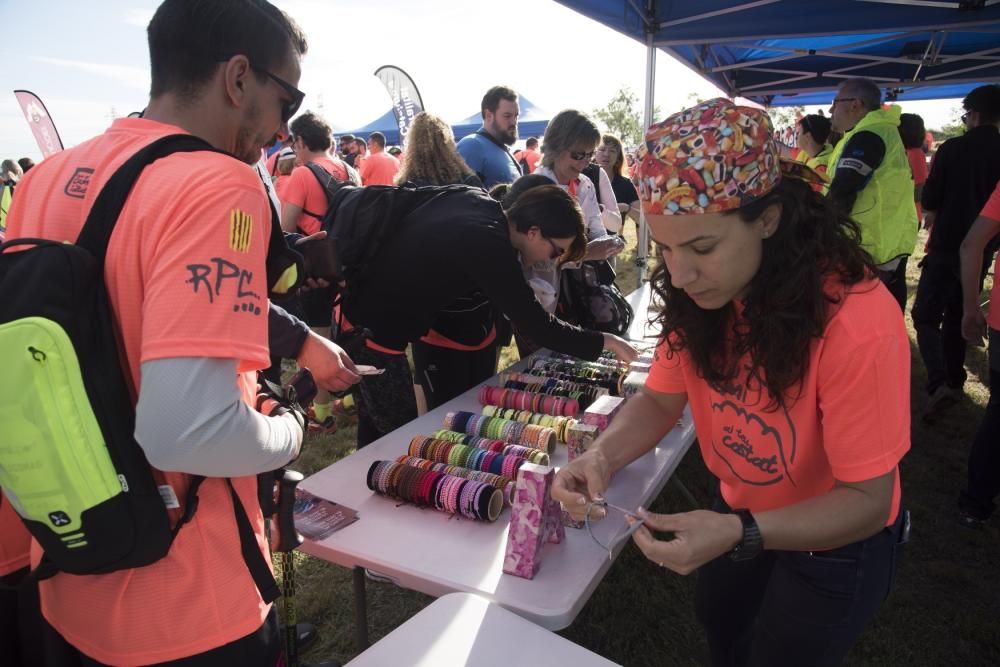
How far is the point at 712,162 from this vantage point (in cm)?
103

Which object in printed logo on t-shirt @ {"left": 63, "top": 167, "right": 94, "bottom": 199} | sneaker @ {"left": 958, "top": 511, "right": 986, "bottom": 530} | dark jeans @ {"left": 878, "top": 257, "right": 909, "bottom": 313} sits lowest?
sneaker @ {"left": 958, "top": 511, "right": 986, "bottom": 530}

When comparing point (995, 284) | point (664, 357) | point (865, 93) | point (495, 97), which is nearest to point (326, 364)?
point (664, 357)

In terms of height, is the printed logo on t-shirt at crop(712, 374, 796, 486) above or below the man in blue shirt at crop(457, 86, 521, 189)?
below

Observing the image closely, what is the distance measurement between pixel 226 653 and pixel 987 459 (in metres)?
3.21

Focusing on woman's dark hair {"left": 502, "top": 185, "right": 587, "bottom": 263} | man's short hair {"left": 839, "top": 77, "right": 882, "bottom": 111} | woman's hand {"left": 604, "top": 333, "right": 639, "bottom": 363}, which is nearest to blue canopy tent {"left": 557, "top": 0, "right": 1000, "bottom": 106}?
man's short hair {"left": 839, "top": 77, "right": 882, "bottom": 111}

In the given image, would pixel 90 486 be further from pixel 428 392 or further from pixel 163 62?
pixel 428 392

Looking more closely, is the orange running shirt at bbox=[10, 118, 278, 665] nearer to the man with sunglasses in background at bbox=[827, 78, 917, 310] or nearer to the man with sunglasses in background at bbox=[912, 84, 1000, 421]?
the man with sunglasses in background at bbox=[827, 78, 917, 310]

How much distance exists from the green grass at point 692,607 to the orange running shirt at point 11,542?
1352mm

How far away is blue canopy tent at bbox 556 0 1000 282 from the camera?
4.59 metres

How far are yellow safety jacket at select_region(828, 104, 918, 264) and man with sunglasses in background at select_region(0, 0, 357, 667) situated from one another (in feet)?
12.2

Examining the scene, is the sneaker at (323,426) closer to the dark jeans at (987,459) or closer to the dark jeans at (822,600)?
the dark jeans at (822,600)

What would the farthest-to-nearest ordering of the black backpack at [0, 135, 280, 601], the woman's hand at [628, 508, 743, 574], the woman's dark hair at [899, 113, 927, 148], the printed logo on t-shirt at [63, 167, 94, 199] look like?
1. the woman's dark hair at [899, 113, 927, 148]
2. the woman's hand at [628, 508, 743, 574]
3. the printed logo on t-shirt at [63, 167, 94, 199]
4. the black backpack at [0, 135, 280, 601]

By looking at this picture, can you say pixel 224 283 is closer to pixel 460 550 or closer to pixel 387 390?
pixel 460 550

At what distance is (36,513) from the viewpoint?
0.80m
